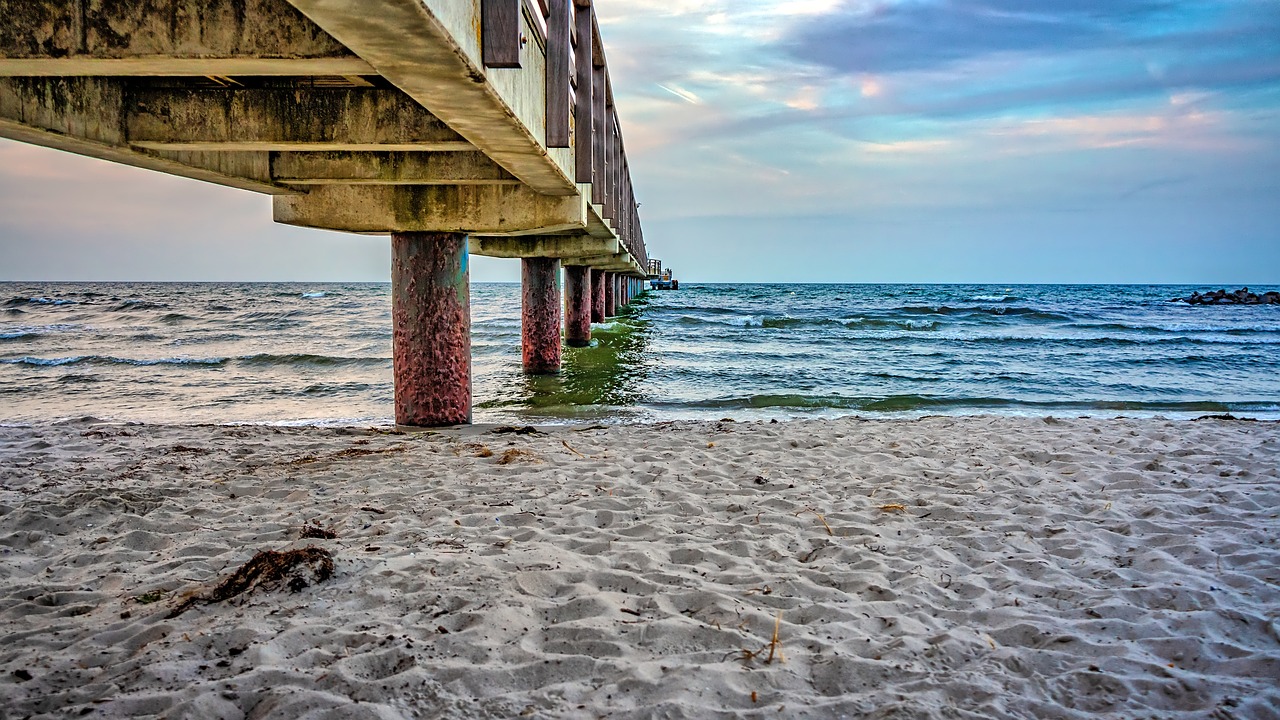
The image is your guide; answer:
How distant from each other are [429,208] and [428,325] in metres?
1.35

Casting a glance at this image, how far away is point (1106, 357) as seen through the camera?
20.0 meters

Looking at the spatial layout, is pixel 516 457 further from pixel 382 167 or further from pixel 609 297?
pixel 609 297

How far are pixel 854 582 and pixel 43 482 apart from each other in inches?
246

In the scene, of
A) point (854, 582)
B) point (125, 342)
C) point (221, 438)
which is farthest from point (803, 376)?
point (125, 342)

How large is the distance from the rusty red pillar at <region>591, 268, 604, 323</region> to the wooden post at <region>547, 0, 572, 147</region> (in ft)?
84.5

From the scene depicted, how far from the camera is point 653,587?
11.9ft

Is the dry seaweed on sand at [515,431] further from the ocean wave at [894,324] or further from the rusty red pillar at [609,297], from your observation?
the rusty red pillar at [609,297]

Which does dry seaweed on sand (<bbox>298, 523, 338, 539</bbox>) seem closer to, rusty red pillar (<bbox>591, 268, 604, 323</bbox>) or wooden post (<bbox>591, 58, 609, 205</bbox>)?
wooden post (<bbox>591, 58, 609, 205</bbox>)

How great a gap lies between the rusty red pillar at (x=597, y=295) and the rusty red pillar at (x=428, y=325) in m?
22.7

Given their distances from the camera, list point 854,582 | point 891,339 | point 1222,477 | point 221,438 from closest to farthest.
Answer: point 854,582 < point 1222,477 < point 221,438 < point 891,339

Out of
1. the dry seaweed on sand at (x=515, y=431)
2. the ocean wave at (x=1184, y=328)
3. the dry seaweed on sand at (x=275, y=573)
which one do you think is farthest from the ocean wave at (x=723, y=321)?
the dry seaweed on sand at (x=275, y=573)

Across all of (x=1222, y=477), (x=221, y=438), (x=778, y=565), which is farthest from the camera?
(x=221, y=438)

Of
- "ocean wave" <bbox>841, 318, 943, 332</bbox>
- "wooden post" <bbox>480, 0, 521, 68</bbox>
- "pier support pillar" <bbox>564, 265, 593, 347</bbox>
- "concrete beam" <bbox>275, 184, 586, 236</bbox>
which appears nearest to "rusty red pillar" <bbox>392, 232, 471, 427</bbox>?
"concrete beam" <bbox>275, 184, 586, 236</bbox>

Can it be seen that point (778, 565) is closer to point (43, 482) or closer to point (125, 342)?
point (43, 482)
